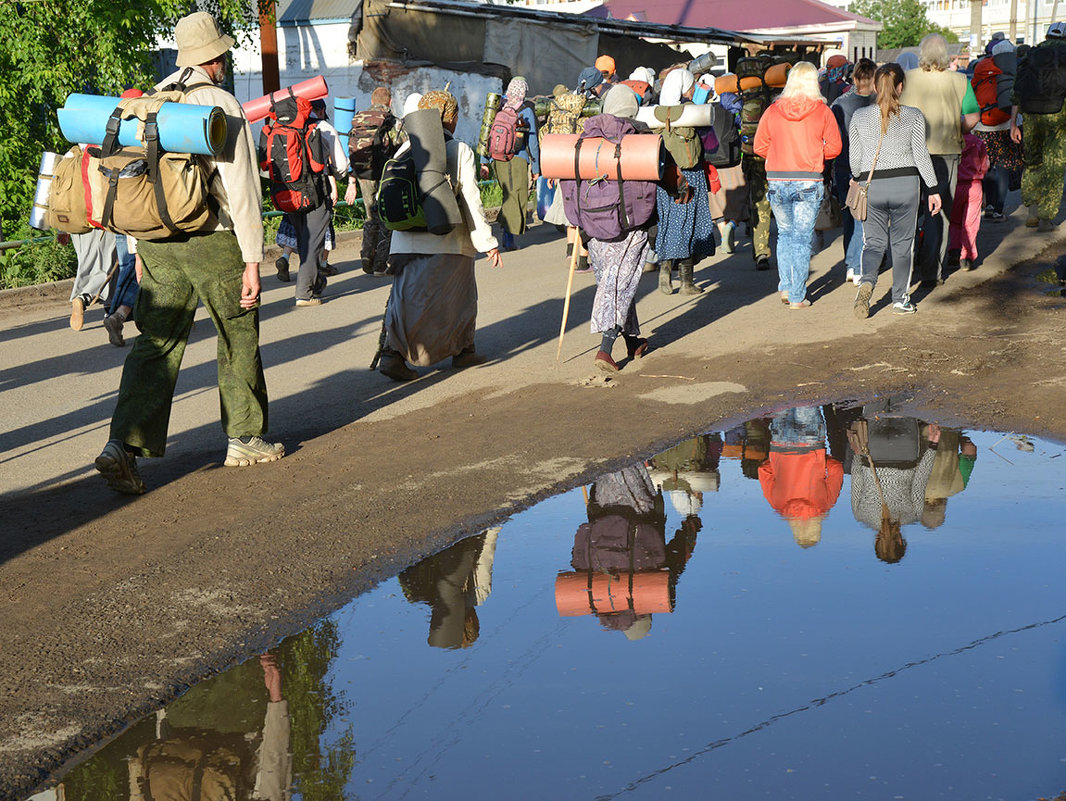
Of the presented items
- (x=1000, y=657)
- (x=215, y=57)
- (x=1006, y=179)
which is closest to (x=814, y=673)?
(x=1000, y=657)

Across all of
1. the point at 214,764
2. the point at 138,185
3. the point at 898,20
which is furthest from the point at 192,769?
the point at 898,20

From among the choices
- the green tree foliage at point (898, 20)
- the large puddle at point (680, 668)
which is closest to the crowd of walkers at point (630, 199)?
the large puddle at point (680, 668)

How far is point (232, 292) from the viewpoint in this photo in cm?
645

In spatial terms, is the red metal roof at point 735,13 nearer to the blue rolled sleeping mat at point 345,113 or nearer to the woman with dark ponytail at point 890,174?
the blue rolled sleeping mat at point 345,113

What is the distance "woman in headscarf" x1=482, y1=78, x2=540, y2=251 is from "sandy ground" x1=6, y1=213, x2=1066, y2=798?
2.97 metres

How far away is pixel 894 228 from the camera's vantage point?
10.1 m

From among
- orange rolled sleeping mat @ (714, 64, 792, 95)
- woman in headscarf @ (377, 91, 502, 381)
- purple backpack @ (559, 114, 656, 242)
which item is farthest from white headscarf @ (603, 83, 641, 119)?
orange rolled sleeping mat @ (714, 64, 792, 95)

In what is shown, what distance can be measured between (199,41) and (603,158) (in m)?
2.98

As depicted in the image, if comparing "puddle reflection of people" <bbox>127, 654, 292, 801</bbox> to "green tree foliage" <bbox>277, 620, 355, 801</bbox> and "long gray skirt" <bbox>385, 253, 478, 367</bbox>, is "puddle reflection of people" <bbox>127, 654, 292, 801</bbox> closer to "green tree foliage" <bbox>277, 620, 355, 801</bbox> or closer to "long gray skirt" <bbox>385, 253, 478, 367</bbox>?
"green tree foliage" <bbox>277, 620, 355, 801</bbox>

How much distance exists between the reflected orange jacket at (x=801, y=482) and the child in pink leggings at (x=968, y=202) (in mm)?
6567

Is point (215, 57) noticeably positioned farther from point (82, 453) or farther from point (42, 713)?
point (42, 713)

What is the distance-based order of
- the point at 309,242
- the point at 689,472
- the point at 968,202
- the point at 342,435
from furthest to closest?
1. the point at 968,202
2. the point at 309,242
3. the point at 342,435
4. the point at 689,472

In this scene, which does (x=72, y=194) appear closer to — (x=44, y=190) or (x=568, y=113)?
(x=44, y=190)

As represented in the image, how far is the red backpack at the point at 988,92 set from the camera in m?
15.2
